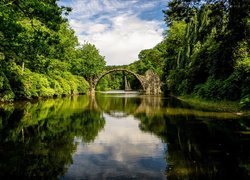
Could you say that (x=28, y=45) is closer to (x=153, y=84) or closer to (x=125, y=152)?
(x=125, y=152)

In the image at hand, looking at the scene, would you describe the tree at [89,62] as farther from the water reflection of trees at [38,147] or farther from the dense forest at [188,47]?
the water reflection of trees at [38,147]

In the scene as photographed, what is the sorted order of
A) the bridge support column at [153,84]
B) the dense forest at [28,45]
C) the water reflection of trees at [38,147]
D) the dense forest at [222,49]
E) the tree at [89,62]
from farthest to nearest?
the tree at [89,62] < the bridge support column at [153,84] < the dense forest at [28,45] < the dense forest at [222,49] < the water reflection of trees at [38,147]

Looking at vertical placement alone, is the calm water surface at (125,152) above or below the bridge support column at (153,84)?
below

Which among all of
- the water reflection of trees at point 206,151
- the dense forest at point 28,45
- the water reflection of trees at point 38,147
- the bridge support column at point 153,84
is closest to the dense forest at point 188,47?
the dense forest at point 28,45

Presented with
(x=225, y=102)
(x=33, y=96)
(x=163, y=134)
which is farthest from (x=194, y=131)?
(x=33, y=96)

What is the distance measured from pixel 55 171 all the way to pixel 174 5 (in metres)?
15.2

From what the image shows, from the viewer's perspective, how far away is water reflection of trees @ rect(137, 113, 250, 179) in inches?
252

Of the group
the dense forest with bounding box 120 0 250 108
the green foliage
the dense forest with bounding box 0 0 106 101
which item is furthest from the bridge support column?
the green foliage

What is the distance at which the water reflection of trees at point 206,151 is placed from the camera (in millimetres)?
6398

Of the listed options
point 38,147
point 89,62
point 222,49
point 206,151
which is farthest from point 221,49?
point 89,62

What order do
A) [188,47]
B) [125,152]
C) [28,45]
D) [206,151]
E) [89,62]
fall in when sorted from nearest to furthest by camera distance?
[206,151], [125,152], [28,45], [188,47], [89,62]

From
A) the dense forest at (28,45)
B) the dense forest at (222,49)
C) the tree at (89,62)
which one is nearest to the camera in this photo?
the dense forest at (222,49)

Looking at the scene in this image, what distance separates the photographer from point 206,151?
8414mm

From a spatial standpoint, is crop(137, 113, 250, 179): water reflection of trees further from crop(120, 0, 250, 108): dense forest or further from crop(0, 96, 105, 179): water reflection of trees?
crop(120, 0, 250, 108): dense forest
